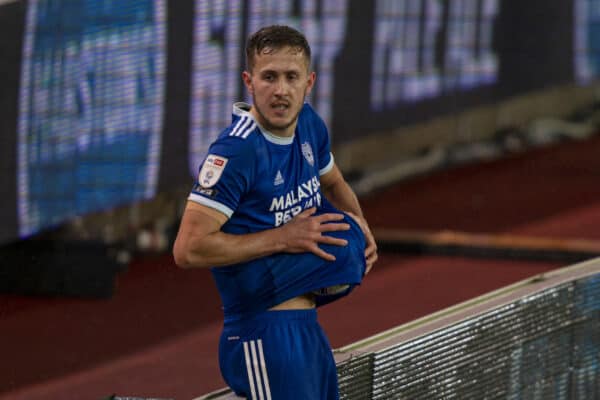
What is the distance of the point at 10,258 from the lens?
6746 mm

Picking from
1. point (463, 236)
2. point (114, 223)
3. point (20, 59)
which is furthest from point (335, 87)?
point (20, 59)

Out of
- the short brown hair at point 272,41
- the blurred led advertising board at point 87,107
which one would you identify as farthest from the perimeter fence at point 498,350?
the blurred led advertising board at point 87,107

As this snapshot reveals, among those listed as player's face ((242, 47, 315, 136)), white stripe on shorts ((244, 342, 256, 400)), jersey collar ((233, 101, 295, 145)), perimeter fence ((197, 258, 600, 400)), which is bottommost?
perimeter fence ((197, 258, 600, 400))

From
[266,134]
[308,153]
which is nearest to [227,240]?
[266,134]

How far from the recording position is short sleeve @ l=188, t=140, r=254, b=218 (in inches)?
117

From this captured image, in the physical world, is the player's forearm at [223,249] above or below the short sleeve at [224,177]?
below

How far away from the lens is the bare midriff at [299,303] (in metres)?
3.14

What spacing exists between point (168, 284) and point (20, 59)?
5.78ft

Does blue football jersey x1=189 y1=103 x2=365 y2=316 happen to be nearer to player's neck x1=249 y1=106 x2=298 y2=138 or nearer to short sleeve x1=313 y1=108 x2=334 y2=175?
player's neck x1=249 y1=106 x2=298 y2=138

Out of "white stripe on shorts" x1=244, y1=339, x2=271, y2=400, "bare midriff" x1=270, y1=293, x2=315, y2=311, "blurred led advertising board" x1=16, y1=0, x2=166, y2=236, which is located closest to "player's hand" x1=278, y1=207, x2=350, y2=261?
"bare midriff" x1=270, y1=293, x2=315, y2=311

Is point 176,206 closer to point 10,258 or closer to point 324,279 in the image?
point 10,258

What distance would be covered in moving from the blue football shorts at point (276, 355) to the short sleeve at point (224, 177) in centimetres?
31

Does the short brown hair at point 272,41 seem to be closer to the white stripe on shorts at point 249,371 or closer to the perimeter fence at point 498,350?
the white stripe on shorts at point 249,371

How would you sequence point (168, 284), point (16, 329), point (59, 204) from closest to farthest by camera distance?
point (16, 329), point (59, 204), point (168, 284)
